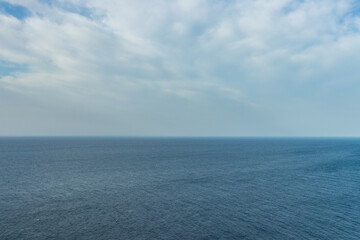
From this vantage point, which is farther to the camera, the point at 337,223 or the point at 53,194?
the point at 53,194

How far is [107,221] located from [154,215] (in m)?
8.25

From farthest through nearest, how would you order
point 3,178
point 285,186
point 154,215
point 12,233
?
point 3,178 < point 285,186 < point 154,215 < point 12,233

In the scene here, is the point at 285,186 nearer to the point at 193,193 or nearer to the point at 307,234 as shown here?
the point at 193,193

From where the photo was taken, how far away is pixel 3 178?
72.2 metres

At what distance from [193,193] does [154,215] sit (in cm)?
1674

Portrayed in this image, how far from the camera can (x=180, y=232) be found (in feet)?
119

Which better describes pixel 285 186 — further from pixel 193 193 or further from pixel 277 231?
pixel 277 231

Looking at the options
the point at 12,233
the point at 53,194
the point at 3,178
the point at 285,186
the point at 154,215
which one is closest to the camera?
the point at 12,233

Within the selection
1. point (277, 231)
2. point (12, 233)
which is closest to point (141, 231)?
point (12, 233)

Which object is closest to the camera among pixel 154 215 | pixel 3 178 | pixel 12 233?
pixel 12 233

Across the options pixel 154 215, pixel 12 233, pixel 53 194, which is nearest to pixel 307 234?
pixel 154 215

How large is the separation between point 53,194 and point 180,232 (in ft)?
116

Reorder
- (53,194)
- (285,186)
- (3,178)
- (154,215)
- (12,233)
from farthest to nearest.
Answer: (3,178) → (285,186) → (53,194) → (154,215) → (12,233)

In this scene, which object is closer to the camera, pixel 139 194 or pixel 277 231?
pixel 277 231
